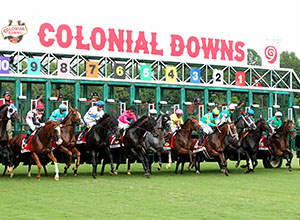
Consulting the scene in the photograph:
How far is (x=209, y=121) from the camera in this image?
601 inches

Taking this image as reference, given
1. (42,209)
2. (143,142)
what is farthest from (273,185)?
(42,209)

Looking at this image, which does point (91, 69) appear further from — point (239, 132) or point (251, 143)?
point (251, 143)

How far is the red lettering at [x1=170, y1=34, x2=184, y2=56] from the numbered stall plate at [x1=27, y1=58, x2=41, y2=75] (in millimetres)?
5525

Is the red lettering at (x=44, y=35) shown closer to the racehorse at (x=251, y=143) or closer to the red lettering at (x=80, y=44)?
the red lettering at (x=80, y=44)

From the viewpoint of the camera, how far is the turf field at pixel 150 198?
7.47 metres

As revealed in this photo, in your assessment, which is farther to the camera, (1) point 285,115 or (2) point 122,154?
(1) point 285,115

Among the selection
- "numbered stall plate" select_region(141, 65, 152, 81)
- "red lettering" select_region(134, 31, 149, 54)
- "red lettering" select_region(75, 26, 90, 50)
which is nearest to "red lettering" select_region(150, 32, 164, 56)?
"red lettering" select_region(134, 31, 149, 54)

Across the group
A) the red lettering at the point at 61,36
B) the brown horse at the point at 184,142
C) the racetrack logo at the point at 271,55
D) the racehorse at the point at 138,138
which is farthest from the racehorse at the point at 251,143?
the racetrack logo at the point at 271,55

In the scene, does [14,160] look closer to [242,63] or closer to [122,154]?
[122,154]

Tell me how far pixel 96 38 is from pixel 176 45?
3.36 metres

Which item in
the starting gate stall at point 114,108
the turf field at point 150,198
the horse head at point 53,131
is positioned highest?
the starting gate stall at point 114,108

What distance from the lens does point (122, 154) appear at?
14.5 m

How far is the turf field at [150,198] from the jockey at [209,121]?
2322 mm

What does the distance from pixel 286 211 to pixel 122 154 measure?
23.8 ft
